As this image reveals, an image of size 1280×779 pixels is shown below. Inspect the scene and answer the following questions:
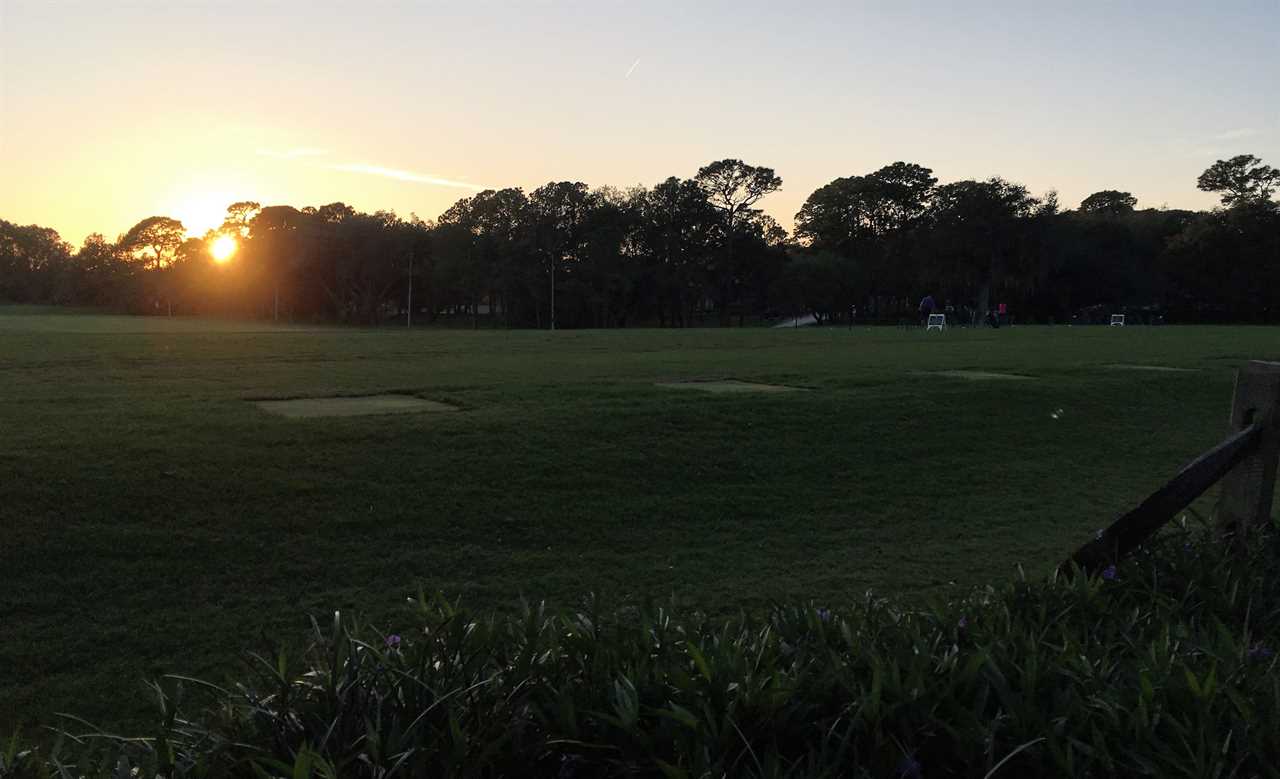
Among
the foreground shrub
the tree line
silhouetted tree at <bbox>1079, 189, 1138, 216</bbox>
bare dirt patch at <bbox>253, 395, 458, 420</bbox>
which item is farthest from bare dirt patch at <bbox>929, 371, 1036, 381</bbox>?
silhouetted tree at <bbox>1079, 189, 1138, 216</bbox>

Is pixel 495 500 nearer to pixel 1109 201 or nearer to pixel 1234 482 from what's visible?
pixel 1234 482

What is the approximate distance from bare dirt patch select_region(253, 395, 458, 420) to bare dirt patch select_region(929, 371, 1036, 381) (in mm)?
A: 7025

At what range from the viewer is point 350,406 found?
865 centimetres

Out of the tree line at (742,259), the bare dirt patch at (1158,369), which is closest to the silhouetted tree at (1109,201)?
the tree line at (742,259)

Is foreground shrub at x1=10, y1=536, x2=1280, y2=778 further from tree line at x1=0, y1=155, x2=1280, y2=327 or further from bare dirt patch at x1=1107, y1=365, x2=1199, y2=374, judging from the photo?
tree line at x1=0, y1=155, x2=1280, y2=327

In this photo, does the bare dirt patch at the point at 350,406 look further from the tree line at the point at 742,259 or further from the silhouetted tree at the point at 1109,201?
the silhouetted tree at the point at 1109,201

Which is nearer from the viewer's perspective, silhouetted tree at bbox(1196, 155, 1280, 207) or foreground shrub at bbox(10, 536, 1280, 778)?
foreground shrub at bbox(10, 536, 1280, 778)

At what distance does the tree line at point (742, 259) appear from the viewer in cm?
7681

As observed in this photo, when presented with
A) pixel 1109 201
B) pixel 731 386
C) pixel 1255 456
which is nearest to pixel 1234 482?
pixel 1255 456

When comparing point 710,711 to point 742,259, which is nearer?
point 710,711

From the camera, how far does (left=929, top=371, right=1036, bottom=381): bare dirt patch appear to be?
486 inches

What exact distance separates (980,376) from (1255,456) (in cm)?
856

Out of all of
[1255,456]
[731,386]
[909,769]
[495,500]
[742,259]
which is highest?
[742,259]

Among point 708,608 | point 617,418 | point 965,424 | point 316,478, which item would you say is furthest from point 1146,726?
point 965,424
